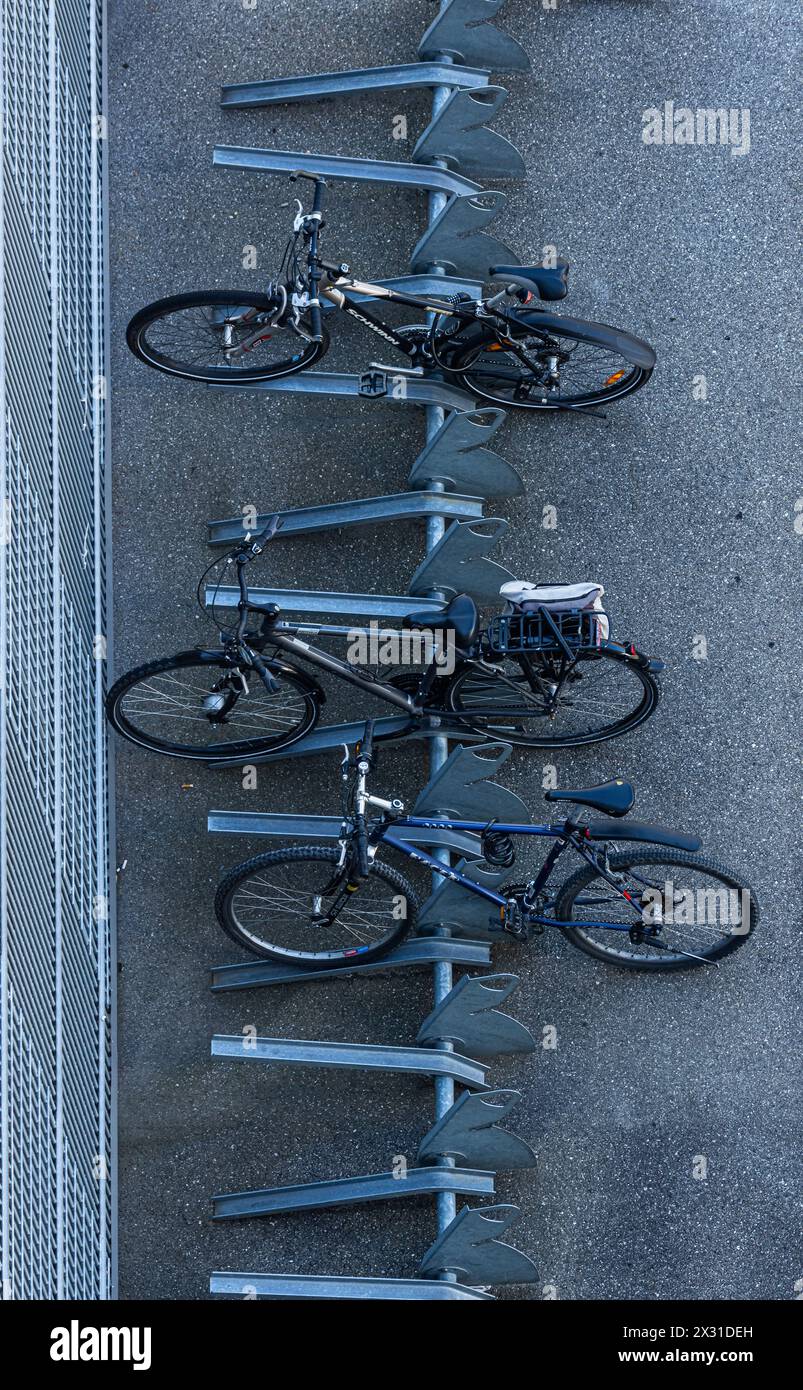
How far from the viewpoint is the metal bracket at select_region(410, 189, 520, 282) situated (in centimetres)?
762

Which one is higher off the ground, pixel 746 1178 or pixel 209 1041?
pixel 209 1041

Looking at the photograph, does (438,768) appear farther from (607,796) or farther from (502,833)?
(607,796)

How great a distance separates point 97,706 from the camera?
7.68 metres

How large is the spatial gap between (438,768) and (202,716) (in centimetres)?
119

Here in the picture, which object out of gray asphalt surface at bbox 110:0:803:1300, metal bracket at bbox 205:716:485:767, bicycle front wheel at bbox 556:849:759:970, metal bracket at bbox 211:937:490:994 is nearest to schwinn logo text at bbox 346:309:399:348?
gray asphalt surface at bbox 110:0:803:1300

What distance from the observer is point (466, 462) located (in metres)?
7.47

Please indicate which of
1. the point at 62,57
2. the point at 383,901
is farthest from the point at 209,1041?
the point at 62,57

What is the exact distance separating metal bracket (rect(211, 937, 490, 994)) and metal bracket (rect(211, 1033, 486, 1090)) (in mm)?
350

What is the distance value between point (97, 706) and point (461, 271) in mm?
2728

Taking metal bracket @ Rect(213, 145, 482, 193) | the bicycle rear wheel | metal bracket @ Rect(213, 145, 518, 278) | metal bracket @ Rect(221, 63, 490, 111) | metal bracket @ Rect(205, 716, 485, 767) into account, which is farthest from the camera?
metal bracket @ Rect(221, 63, 490, 111)

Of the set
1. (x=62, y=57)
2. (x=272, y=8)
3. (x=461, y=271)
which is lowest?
(x=461, y=271)

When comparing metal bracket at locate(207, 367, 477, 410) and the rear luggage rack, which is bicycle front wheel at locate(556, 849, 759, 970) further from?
metal bracket at locate(207, 367, 477, 410)

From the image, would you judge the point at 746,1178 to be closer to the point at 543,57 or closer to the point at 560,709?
the point at 560,709

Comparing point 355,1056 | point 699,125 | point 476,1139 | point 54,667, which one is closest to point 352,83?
point 699,125
